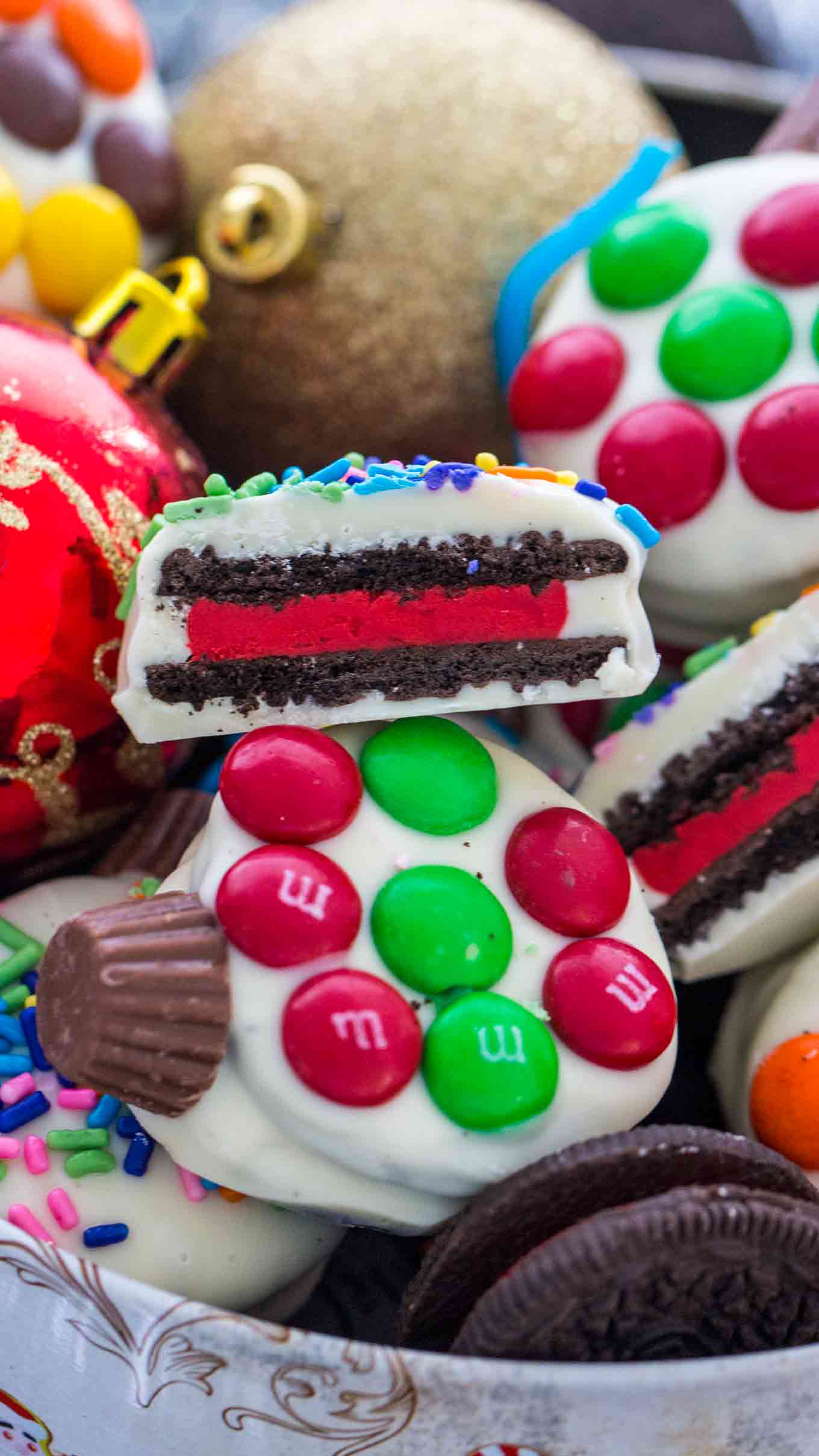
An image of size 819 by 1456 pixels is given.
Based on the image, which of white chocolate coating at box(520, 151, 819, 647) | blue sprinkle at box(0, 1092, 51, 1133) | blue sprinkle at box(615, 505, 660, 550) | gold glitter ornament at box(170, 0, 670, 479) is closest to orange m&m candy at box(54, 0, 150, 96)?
gold glitter ornament at box(170, 0, 670, 479)

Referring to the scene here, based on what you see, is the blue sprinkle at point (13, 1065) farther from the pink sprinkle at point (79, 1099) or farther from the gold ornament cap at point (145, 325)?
the gold ornament cap at point (145, 325)

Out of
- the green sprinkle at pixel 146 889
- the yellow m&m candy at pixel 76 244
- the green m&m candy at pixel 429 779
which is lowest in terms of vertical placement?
the green sprinkle at pixel 146 889

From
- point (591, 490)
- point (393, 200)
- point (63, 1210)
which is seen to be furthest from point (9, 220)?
point (63, 1210)

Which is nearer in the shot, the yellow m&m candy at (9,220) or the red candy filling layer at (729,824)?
the red candy filling layer at (729,824)

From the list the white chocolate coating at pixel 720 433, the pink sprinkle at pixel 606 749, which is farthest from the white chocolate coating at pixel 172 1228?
the white chocolate coating at pixel 720 433

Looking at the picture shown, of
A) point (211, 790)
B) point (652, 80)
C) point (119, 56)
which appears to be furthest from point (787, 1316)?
point (652, 80)

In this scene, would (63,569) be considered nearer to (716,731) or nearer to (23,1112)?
(23,1112)

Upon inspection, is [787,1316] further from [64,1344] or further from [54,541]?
[54,541]
